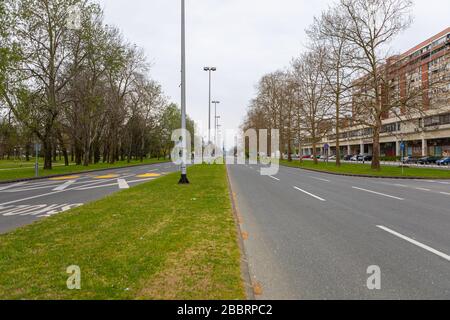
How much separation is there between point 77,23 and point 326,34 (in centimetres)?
2293

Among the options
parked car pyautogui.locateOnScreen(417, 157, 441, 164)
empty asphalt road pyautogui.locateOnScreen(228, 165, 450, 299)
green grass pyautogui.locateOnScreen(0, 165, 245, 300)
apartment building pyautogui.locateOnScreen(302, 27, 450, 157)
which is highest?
apartment building pyautogui.locateOnScreen(302, 27, 450, 157)

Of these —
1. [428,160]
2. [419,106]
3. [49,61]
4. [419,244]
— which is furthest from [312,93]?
[419,244]

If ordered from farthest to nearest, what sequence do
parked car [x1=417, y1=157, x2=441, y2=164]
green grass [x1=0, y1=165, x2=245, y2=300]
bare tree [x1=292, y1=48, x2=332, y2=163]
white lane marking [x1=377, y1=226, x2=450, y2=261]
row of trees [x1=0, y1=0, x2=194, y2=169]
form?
1. parked car [x1=417, y1=157, x2=441, y2=164]
2. bare tree [x1=292, y1=48, x2=332, y2=163]
3. row of trees [x1=0, y1=0, x2=194, y2=169]
4. white lane marking [x1=377, y1=226, x2=450, y2=261]
5. green grass [x1=0, y1=165, x2=245, y2=300]

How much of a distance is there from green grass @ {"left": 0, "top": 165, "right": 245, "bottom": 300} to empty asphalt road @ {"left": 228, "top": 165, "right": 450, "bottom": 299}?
54cm

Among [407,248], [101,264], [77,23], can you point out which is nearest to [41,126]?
[77,23]

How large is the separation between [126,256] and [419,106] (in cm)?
2649

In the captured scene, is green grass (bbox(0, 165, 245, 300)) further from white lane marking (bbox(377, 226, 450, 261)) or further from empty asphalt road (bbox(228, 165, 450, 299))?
white lane marking (bbox(377, 226, 450, 261))

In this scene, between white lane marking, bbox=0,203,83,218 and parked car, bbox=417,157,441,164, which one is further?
parked car, bbox=417,157,441,164

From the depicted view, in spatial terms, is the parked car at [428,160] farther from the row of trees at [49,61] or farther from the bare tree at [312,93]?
the row of trees at [49,61]

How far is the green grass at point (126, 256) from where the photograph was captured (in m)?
3.25

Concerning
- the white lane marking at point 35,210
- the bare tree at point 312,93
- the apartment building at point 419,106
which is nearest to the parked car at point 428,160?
the apartment building at point 419,106

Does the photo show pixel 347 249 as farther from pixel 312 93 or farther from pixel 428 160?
pixel 428 160

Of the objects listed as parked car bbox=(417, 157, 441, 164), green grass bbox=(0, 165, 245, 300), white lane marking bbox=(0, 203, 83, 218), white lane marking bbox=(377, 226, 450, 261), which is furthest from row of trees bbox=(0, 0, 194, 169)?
parked car bbox=(417, 157, 441, 164)

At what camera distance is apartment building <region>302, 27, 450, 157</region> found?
2327 cm
